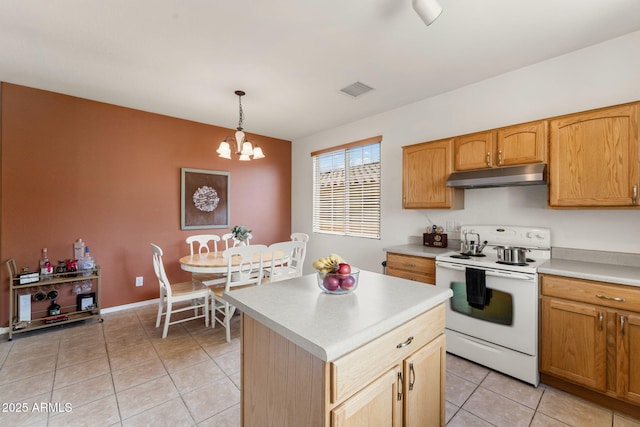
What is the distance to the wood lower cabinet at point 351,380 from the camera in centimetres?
98

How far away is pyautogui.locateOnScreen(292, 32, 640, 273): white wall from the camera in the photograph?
2.21 metres

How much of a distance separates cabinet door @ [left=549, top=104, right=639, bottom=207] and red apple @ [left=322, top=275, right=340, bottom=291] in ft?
6.71

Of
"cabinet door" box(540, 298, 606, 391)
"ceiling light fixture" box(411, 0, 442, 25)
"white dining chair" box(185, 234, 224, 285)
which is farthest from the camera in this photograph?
"white dining chair" box(185, 234, 224, 285)

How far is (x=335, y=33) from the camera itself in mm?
2148

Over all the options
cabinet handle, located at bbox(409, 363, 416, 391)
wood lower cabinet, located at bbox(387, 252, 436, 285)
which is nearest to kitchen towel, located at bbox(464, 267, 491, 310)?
wood lower cabinet, located at bbox(387, 252, 436, 285)

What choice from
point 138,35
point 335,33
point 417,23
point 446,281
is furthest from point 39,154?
point 446,281

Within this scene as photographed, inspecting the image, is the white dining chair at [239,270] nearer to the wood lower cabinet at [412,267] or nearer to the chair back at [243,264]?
the chair back at [243,264]

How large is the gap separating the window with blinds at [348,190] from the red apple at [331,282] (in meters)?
2.61

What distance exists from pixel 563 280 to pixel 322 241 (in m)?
3.29

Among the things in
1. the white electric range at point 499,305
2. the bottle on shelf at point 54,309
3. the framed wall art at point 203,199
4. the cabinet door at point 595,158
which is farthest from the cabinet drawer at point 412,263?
the bottle on shelf at point 54,309

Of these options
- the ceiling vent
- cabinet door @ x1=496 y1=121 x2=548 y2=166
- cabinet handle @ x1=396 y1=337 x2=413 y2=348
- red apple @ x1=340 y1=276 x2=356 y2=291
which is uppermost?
the ceiling vent

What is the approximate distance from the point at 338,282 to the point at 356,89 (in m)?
2.44

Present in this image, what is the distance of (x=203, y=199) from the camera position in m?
4.25

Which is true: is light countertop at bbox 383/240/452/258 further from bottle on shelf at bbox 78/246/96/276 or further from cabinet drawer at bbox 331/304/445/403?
bottle on shelf at bbox 78/246/96/276
